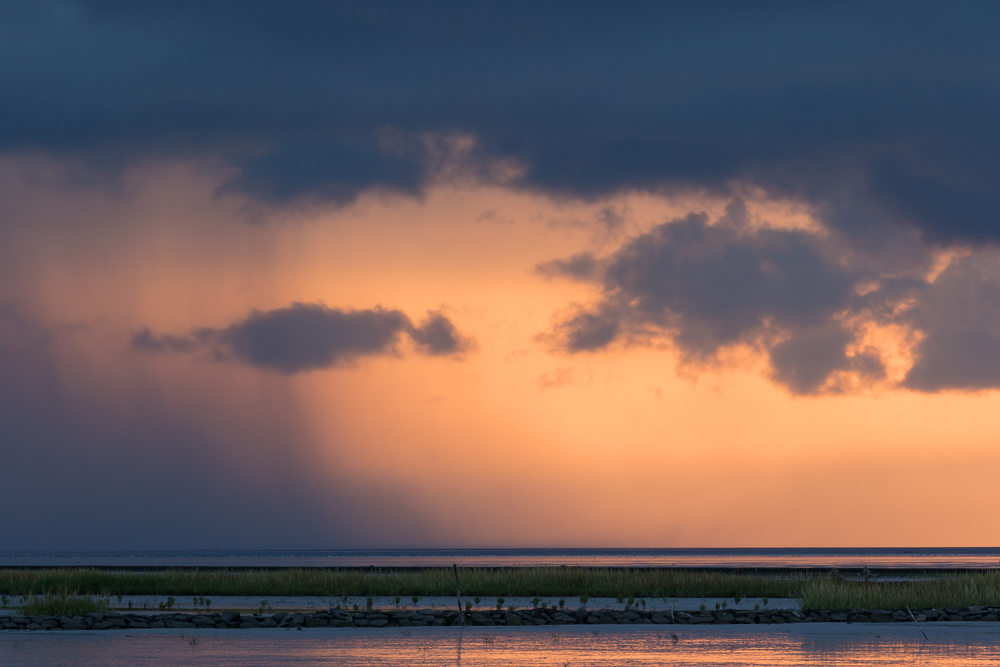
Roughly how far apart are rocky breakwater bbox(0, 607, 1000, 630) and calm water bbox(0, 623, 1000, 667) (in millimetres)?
1275

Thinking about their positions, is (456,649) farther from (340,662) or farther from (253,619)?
(253,619)

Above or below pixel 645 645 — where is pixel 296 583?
above

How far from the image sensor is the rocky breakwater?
88.0 ft

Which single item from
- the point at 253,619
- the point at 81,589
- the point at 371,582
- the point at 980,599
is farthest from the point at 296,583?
the point at 980,599

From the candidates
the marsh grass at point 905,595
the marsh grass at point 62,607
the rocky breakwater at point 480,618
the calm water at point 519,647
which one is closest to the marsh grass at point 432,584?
the marsh grass at point 905,595

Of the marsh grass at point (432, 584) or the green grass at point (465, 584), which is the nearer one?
the green grass at point (465, 584)

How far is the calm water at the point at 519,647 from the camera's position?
19.7m

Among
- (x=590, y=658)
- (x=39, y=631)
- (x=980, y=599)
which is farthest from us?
(x=980, y=599)

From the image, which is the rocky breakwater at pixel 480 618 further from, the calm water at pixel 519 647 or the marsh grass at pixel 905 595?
the calm water at pixel 519 647

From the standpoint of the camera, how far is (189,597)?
41.7 meters

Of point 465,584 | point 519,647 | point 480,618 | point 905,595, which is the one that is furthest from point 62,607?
point 905,595

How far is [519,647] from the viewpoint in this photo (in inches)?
881

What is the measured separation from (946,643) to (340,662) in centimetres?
1384

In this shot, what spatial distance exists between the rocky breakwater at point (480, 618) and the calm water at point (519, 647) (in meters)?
1.28
